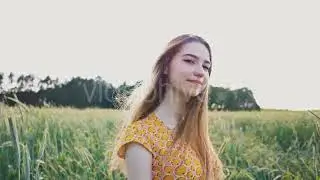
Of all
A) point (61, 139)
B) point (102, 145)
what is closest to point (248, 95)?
point (102, 145)

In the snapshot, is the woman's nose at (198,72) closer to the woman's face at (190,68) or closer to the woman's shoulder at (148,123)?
the woman's face at (190,68)

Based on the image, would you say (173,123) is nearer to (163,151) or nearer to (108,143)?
(163,151)

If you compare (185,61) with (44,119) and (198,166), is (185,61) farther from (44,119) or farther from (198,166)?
(44,119)

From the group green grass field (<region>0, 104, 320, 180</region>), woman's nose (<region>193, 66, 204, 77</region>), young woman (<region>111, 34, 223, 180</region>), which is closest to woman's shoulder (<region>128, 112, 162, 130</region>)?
young woman (<region>111, 34, 223, 180</region>)

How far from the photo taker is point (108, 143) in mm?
1958

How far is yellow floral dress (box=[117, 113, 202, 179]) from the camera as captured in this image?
88 cm

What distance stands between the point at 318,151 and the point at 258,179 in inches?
12.7

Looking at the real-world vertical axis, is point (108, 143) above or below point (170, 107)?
below

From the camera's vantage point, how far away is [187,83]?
0.91 metres

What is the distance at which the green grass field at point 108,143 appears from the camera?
6.00ft

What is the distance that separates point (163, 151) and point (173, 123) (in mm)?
69

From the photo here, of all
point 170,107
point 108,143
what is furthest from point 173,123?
point 108,143

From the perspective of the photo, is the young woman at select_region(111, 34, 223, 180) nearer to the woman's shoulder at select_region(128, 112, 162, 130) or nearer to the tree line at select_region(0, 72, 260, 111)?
the woman's shoulder at select_region(128, 112, 162, 130)

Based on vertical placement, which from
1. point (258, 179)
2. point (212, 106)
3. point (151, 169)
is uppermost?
point (212, 106)
